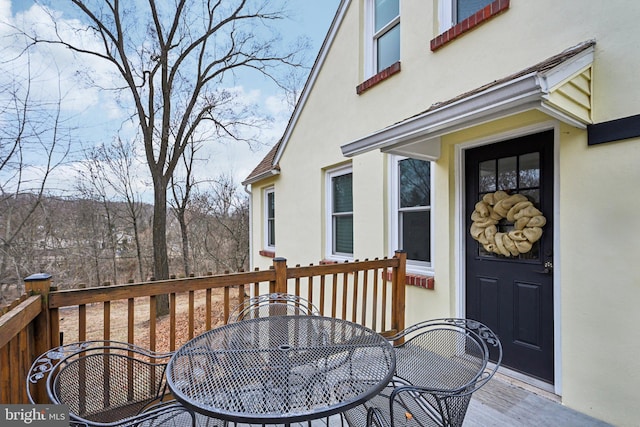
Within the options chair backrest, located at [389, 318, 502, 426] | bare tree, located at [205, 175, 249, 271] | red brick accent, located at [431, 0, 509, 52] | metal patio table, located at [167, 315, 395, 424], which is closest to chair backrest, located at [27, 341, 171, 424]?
metal patio table, located at [167, 315, 395, 424]

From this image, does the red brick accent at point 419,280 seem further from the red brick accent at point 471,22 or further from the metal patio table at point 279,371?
the red brick accent at point 471,22

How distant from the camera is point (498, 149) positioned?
9.54 ft

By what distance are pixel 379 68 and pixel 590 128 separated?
2858 millimetres

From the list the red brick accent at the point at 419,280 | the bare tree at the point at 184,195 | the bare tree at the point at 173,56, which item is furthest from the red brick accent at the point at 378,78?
the bare tree at the point at 184,195

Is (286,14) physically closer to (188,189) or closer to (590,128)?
(188,189)

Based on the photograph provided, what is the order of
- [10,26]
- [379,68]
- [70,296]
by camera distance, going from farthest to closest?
[10,26] < [379,68] < [70,296]

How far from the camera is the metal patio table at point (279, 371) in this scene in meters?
1.22

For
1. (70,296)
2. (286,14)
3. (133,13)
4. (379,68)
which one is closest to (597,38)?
(379,68)

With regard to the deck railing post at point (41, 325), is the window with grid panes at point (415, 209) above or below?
above

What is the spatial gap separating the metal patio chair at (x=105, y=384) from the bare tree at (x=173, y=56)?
6.72 meters

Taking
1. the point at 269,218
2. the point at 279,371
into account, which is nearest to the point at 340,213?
the point at 269,218

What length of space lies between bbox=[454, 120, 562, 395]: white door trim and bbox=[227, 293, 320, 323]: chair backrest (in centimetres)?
166

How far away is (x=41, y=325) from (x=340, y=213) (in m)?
3.90

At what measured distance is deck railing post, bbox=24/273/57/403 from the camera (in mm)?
1780
